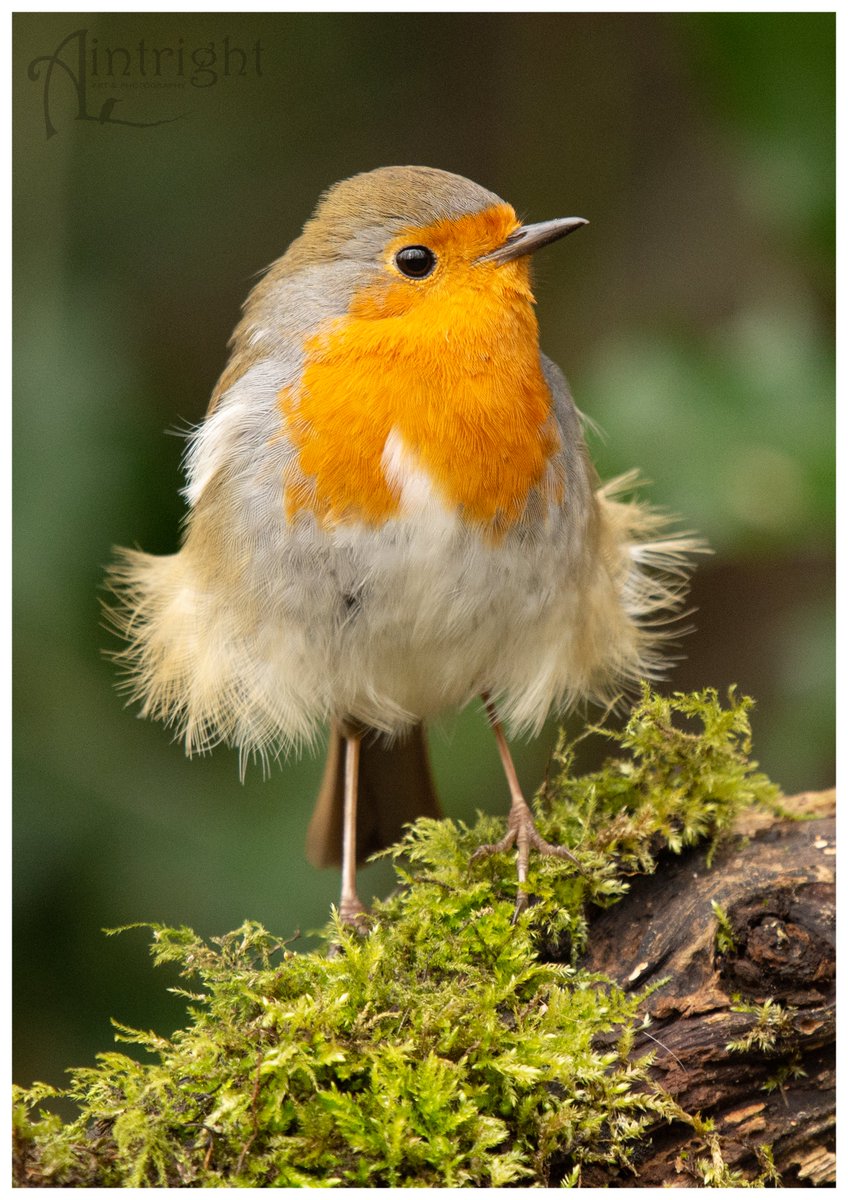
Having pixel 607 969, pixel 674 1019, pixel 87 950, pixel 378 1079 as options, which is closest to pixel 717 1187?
pixel 674 1019

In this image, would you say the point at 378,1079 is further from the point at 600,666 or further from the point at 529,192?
the point at 529,192

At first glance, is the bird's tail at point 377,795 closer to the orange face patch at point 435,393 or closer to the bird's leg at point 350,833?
the bird's leg at point 350,833

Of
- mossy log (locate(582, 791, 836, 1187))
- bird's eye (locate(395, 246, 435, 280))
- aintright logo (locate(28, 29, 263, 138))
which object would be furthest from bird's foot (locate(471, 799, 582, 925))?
aintright logo (locate(28, 29, 263, 138))

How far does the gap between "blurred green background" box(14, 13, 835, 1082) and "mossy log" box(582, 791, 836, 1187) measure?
3.82 ft

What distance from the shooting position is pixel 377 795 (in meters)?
3.46

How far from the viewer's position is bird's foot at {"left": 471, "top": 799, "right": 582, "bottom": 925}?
251cm

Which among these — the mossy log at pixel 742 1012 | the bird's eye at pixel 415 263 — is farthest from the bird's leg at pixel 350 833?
the bird's eye at pixel 415 263

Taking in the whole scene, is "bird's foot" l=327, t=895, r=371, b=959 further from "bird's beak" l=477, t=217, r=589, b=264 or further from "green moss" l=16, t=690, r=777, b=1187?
"bird's beak" l=477, t=217, r=589, b=264

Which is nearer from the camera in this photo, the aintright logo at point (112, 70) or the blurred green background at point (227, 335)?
the blurred green background at point (227, 335)

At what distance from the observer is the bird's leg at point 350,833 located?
3070 millimetres

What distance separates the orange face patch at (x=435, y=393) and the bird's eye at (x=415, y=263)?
2 cm

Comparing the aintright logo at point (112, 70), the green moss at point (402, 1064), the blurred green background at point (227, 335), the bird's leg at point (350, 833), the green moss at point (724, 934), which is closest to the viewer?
the green moss at point (402, 1064)

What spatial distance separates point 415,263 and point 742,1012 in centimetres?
179

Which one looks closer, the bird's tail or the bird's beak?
the bird's beak
